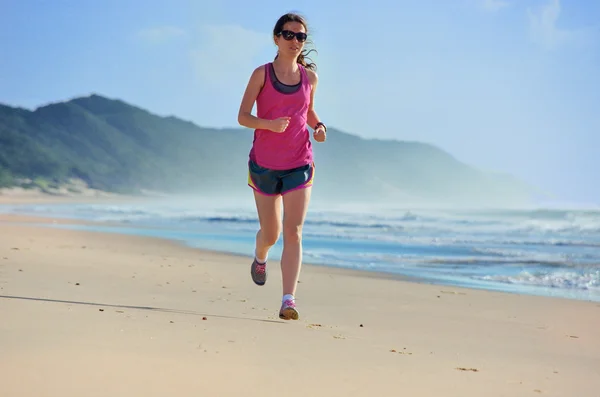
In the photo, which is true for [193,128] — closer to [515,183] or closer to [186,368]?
[515,183]

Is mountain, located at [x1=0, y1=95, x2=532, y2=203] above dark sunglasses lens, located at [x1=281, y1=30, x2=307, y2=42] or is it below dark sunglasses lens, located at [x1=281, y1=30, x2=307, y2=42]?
above

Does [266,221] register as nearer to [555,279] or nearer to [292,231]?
[292,231]

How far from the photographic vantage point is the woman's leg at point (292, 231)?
4949mm

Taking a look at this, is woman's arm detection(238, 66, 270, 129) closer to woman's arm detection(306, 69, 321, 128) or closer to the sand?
woman's arm detection(306, 69, 321, 128)

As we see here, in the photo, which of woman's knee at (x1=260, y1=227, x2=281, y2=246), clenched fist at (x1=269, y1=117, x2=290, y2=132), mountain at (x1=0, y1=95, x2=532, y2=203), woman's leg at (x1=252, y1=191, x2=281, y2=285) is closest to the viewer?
clenched fist at (x1=269, y1=117, x2=290, y2=132)

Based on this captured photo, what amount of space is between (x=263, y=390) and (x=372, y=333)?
5.63 ft

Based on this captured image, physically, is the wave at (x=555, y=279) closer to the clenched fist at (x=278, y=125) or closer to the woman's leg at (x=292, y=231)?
the woman's leg at (x=292, y=231)

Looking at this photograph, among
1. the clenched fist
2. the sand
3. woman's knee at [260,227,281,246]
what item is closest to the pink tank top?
the clenched fist

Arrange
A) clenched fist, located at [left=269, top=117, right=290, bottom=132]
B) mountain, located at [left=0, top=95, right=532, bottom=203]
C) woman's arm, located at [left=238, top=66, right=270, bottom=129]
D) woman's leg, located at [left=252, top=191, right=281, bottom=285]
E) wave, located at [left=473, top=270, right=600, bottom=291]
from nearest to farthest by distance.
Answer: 1. clenched fist, located at [left=269, top=117, right=290, bottom=132]
2. woman's arm, located at [left=238, top=66, right=270, bottom=129]
3. woman's leg, located at [left=252, top=191, right=281, bottom=285]
4. wave, located at [left=473, top=270, right=600, bottom=291]
5. mountain, located at [left=0, top=95, right=532, bottom=203]

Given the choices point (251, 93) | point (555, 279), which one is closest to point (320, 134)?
point (251, 93)

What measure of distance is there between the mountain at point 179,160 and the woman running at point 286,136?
216ft

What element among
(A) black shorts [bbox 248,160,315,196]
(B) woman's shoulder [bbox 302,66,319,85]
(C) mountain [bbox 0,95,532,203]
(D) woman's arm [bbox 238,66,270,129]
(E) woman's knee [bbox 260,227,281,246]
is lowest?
(E) woman's knee [bbox 260,227,281,246]

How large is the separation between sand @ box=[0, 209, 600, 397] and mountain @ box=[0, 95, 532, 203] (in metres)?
64.4

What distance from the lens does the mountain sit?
82250mm
